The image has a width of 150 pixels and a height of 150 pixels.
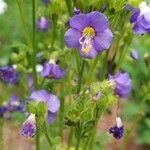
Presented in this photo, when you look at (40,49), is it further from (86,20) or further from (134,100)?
(134,100)

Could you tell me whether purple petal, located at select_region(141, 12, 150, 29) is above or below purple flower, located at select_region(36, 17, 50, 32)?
below

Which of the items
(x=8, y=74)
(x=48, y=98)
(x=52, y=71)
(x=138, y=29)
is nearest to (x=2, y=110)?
(x=8, y=74)

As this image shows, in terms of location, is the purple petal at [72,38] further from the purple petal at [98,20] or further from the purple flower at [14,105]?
the purple flower at [14,105]

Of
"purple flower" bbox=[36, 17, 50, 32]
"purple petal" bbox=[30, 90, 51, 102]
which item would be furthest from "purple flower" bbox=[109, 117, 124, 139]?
"purple flower" bbox=[36, 17, 50, 32]

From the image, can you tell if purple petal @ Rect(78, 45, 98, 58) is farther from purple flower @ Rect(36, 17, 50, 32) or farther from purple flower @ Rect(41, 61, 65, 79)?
purple flower @ Rect(36, 17, 50, 32)

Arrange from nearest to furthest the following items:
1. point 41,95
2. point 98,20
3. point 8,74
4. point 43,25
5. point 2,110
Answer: point 98,20, point 41,95, point 8,74, point 2,110, point 43,25

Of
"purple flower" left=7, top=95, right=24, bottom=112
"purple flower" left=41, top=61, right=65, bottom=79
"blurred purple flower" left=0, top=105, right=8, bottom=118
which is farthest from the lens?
"purple flower" left=7, top=95, right=24, bottom=112

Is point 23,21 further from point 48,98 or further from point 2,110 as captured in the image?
point 2,110

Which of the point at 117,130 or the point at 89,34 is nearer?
the point at 89,34
